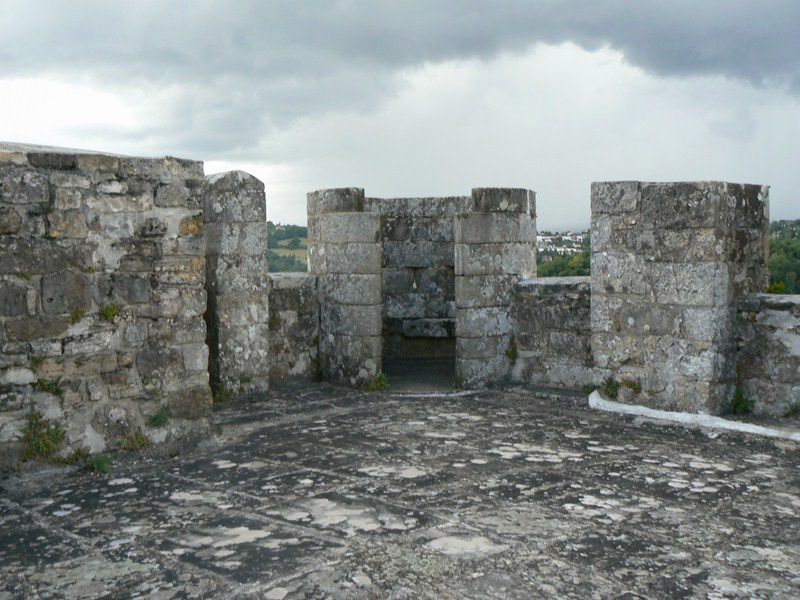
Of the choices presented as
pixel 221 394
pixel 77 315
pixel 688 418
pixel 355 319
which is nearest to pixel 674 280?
pixel 688 418

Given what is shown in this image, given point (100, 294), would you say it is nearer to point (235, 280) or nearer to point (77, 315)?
point (77, 315)

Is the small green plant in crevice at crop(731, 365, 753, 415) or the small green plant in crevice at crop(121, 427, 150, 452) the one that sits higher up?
the small green plant in crevice at crop(731, 365, 753, 415)

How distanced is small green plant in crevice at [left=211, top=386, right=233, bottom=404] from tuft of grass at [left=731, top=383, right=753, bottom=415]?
4545mm

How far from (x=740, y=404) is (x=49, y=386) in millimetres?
5419

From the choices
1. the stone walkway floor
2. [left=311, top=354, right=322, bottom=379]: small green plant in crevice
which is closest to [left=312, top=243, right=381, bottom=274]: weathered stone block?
[left=311, top=354, right=322, bottom=379]: small green plant in crevice

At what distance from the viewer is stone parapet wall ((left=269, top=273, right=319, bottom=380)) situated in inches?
369

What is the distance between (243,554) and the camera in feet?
14.3

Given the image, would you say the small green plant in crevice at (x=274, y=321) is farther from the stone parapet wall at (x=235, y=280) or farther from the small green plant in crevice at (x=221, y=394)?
the small green plant in crevice at (x=221, y=394)

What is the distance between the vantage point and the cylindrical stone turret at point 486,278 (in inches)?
364

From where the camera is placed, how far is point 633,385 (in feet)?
26.0

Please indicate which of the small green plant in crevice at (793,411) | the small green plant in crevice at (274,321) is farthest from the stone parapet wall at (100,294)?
the small green plant in crevice at (793,411)

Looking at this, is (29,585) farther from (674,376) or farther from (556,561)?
(674,376)

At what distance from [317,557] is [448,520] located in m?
0.85

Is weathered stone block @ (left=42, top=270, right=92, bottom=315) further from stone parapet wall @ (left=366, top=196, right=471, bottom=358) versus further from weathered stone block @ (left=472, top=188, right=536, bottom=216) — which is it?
stone parapet wall @ (left=366, top=196, right=471, bottom=358)
